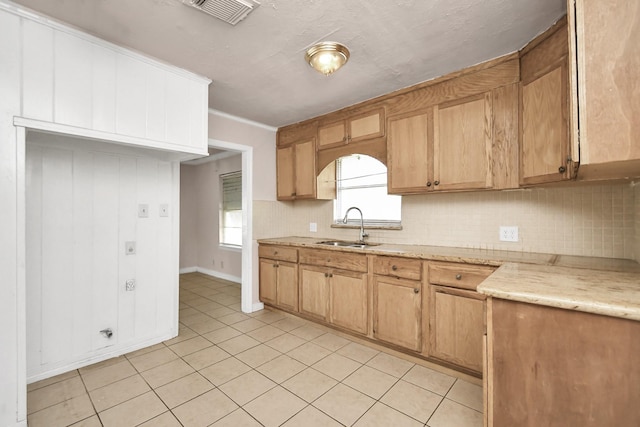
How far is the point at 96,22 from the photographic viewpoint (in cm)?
170

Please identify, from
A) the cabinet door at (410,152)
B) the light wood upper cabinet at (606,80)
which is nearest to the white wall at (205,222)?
the cabinet door at (410,152)

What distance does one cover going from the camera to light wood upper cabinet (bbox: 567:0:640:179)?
95cm

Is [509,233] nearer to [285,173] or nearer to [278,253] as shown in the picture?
[278,253]

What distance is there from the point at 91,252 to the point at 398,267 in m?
2.50

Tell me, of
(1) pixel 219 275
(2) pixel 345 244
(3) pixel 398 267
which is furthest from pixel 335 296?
(1) pixel 219 275

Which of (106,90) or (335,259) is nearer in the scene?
(106,90)

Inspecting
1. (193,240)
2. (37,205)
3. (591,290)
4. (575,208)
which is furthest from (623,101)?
(193,240)

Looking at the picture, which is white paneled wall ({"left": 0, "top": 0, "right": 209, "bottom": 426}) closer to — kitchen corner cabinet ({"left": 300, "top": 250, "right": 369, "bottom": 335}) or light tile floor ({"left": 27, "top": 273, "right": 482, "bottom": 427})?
light tile floor ({"left": 27, "top": 273, "right": 482, "bottom": 427})

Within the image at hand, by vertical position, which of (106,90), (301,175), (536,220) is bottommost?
(536,220)

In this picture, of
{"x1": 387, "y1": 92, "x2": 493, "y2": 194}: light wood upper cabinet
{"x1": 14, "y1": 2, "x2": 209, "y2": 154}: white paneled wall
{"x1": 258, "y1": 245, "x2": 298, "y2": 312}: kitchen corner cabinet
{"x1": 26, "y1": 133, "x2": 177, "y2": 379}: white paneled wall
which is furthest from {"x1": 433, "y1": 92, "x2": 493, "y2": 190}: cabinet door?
{"x1": 26, "y1": 133, "x2": 177, "y2": 379}: white paneled wall

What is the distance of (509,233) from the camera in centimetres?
228

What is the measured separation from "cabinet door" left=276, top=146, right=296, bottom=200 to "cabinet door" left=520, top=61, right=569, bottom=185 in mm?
2399

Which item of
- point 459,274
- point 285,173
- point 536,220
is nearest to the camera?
point 459,274

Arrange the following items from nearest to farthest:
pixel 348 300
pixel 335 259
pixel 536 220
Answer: pixel 536 220, pixel 348 300, pixel 335 259
